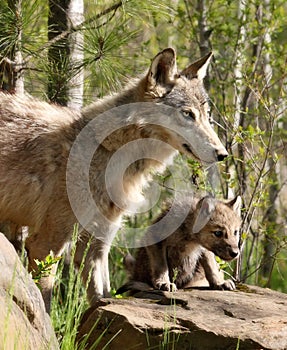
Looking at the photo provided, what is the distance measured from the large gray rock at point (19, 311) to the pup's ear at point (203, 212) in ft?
6.48

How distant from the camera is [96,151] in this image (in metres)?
5.80

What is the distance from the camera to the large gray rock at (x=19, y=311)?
12.4ft

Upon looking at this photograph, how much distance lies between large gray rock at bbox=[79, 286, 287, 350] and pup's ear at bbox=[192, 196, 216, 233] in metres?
0.82

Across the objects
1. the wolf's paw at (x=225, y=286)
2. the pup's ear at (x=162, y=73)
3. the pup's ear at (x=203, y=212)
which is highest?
the pup's ear at (x=162, y=73)

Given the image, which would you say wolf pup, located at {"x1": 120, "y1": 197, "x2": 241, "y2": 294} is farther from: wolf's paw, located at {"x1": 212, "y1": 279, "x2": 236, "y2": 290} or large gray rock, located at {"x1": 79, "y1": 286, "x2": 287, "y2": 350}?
large gray rock, located at {"x1": 79, "y1": 286, "x2": 287, "y2": 350}

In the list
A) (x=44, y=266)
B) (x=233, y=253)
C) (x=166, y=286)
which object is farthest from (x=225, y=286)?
(x=44, y=266)

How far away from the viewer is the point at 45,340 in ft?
14.0

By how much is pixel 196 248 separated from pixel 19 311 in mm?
2376

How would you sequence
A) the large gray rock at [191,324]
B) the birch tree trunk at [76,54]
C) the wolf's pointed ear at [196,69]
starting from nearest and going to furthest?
the large gray rock at [191,324] < the wolf's pointed ear at [196,69] < the birch tree trunk at [76,54]

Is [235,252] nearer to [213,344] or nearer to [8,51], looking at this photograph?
[213,344]

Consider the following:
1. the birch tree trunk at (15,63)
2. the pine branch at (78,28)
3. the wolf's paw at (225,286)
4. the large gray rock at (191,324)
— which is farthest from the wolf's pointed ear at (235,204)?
the birch tree trunk at (15,63)

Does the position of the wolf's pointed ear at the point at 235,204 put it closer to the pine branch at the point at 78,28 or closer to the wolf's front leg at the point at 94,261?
the wolf's front leg at the point at 94,261

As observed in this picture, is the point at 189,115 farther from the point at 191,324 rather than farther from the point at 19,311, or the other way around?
the point at 19,311

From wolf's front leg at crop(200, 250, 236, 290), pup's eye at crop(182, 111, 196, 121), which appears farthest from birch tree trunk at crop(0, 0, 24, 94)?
wolf's front leg at crop(200, 250, 236, 290)
